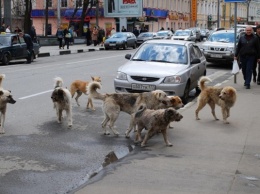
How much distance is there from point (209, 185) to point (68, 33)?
35.3 m

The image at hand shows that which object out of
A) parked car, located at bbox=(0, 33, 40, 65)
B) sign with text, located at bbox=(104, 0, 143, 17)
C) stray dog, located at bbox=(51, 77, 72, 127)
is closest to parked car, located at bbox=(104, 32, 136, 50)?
sign with text, located at bbox=(104, 0, 143, 17)

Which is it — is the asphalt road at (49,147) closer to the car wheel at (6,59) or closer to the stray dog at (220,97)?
the stray dog at (220,97)

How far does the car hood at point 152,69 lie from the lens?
39.0 ft

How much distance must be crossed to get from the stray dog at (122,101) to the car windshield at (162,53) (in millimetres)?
4225

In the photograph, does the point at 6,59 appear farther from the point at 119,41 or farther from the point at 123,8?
the point at 123,8

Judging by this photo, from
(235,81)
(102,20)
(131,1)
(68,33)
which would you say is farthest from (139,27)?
(235,81)

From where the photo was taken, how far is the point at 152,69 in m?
12.1

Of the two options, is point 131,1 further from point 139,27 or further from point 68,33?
point 68,33

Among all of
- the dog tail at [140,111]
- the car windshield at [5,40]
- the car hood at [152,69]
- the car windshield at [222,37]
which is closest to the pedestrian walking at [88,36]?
the car windshield at [5,40]

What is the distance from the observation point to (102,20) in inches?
2566

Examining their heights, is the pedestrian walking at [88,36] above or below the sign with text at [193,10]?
below

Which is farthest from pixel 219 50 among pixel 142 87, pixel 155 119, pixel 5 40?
pixel 155 119

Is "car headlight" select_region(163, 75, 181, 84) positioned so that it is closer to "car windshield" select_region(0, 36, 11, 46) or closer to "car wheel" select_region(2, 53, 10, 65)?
"car wheel" select_region(2, 53, 10, 65)

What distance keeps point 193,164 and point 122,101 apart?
2.27m
